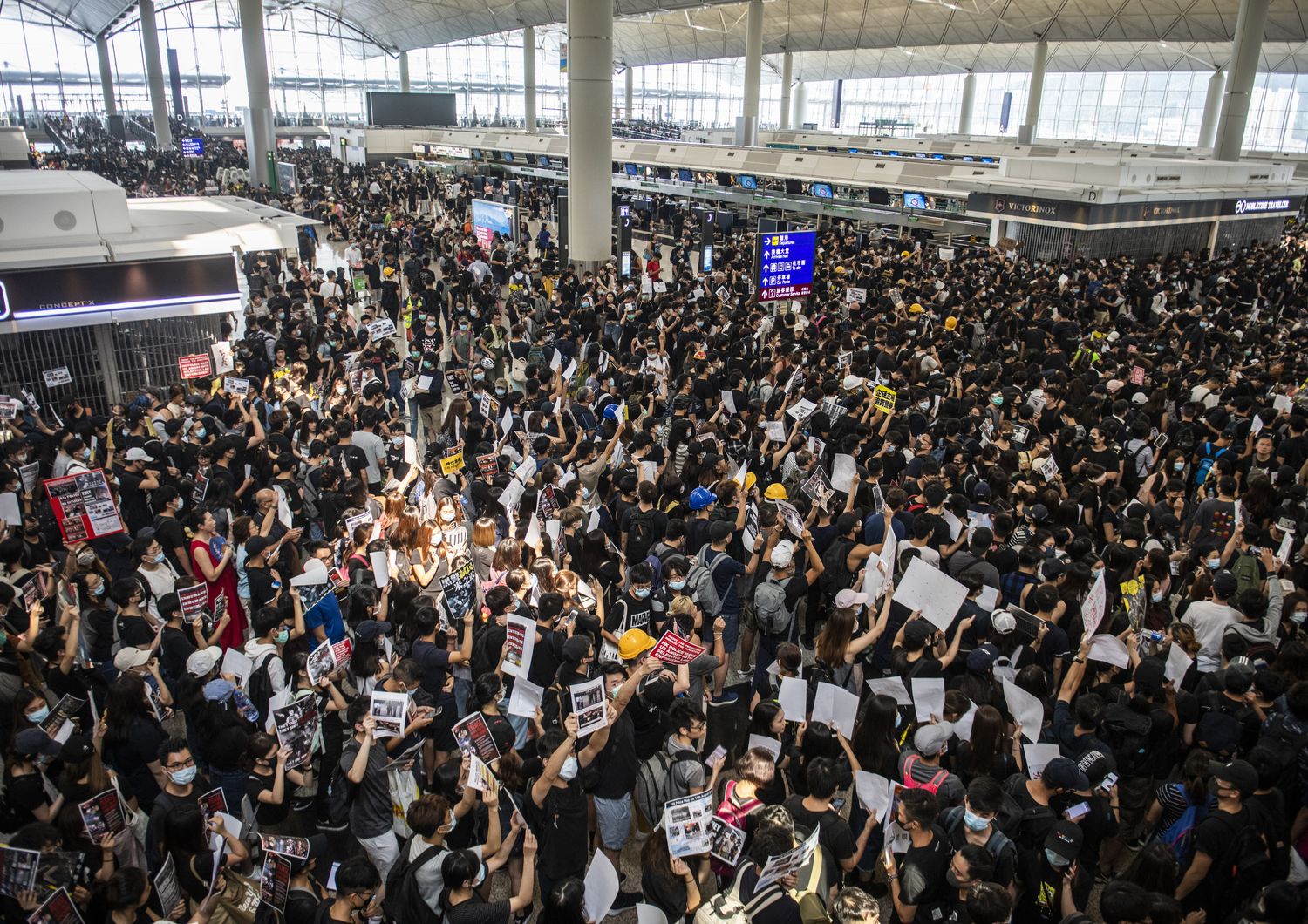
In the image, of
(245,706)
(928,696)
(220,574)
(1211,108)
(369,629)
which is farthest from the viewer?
(1211,108)

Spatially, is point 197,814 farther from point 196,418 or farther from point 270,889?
point 196,418

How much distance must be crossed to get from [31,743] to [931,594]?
5156mm

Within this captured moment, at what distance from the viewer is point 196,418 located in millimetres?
9930

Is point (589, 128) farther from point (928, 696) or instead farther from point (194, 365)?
point (928, 696)

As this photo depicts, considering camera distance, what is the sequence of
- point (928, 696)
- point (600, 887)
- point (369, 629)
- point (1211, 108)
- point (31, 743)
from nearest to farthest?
point (600, 887) < point (31, 743) < point (928, 696) < point (369, 629) < point (1211, 108)

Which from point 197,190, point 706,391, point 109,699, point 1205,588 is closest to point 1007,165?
point 706,391

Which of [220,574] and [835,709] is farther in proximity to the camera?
[220,574]

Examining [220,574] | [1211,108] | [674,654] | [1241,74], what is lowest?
[220,574]

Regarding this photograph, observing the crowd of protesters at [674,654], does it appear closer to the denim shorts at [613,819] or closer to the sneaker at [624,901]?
the denim shorts at [613,819]

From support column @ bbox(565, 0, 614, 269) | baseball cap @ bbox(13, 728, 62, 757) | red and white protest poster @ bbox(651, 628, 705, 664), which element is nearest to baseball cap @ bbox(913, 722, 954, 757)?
red and white protest poster @ bbox(651, 628, 705, 664)

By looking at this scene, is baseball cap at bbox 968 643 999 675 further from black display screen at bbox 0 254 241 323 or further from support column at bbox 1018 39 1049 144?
support column at bbox 1018 39 1049 144

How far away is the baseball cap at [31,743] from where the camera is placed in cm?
446

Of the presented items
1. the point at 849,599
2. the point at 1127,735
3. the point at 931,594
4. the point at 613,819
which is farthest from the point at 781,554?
the point at 1127,735

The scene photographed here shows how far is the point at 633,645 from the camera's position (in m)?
5.60
